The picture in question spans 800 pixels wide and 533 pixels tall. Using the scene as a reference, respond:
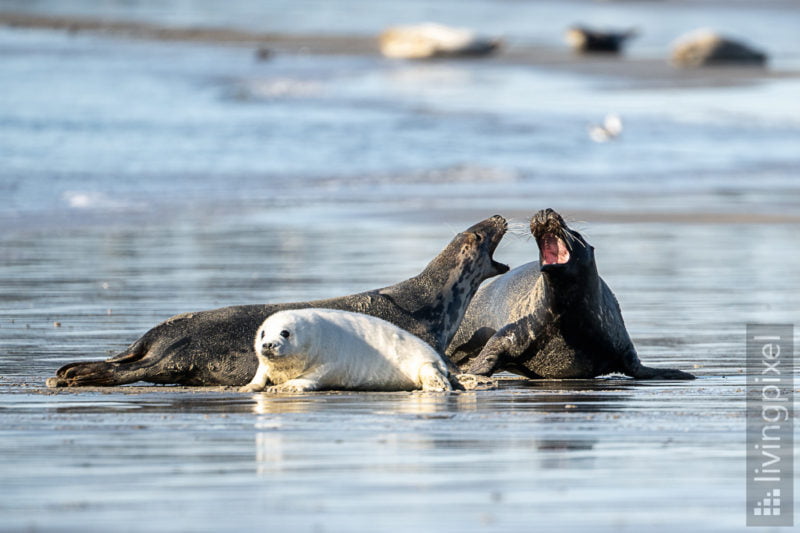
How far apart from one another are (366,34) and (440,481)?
2177 inches

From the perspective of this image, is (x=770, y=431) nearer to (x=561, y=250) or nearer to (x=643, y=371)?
(x=643, y=371)

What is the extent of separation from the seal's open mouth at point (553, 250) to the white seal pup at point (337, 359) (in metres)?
1.01

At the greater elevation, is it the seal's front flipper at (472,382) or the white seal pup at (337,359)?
the white seal pup at (337,359)

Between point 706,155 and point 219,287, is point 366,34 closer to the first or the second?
point 706,155

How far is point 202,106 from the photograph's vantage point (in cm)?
3152

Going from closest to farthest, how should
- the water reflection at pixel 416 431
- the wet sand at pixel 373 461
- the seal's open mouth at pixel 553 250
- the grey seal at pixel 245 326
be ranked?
1. the wet sand at pixel 373 461
2. the water reflection at pixel 416 431
3. the grey seal at pixel 245 326
4. the seal's open mouth at pixel 553 250

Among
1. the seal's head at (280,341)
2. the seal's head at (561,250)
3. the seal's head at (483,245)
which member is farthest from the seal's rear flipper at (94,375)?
the seal's head at (561,250)

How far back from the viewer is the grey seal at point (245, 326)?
7.64 m

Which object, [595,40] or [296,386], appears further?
[595,40]

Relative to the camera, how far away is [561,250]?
805 cm

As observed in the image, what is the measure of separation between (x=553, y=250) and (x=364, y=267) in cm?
479

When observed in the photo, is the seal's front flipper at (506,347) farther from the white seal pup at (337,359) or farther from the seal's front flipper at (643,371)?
the white seal pup at (337,359)

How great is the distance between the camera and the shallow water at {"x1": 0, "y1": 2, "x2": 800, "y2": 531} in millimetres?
4898

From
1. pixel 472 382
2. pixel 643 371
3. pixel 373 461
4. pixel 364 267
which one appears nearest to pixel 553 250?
pixel 643 371
